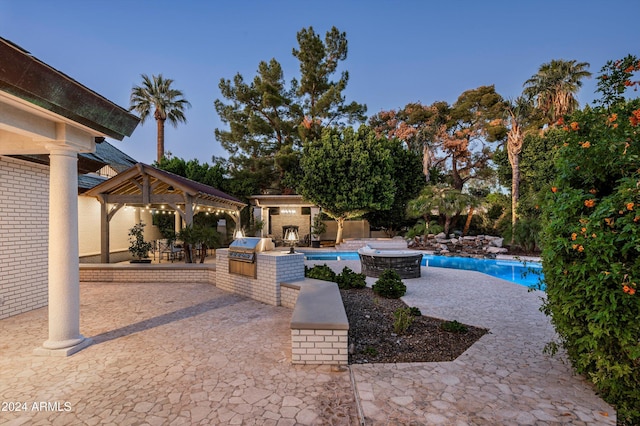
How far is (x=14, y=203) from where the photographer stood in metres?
5.52

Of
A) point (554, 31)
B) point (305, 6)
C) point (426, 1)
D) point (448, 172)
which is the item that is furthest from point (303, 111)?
point (554, 31)

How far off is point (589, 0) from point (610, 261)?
16.4 m

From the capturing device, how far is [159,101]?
23.0 m

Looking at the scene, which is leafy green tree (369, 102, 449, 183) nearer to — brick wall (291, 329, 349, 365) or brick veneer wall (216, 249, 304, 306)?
brick veneer wall (216, 249, 304, 306)

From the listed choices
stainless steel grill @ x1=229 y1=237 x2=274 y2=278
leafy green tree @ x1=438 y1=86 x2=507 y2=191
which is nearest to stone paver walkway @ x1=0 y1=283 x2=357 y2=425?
stainless steel grill @ x1=229 y1=237 x2=274 y2=278

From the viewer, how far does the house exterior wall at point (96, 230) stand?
1035 cm

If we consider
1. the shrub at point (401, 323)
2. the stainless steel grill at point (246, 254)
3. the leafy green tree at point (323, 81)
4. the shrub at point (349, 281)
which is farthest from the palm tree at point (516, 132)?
the stainless steel grill at point (246, 254)

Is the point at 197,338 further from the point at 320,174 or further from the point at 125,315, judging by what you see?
the point at 320,174

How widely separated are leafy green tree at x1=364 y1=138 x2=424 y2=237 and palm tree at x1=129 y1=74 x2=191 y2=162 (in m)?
16.8

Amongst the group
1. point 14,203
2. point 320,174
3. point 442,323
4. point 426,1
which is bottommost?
point 442,323

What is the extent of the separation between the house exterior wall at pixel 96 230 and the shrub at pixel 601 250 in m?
12.7

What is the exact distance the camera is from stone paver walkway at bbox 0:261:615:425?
2.64m

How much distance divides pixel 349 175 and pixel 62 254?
14683mm

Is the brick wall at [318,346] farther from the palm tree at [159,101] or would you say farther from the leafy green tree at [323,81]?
the palm tree at [159,101]
